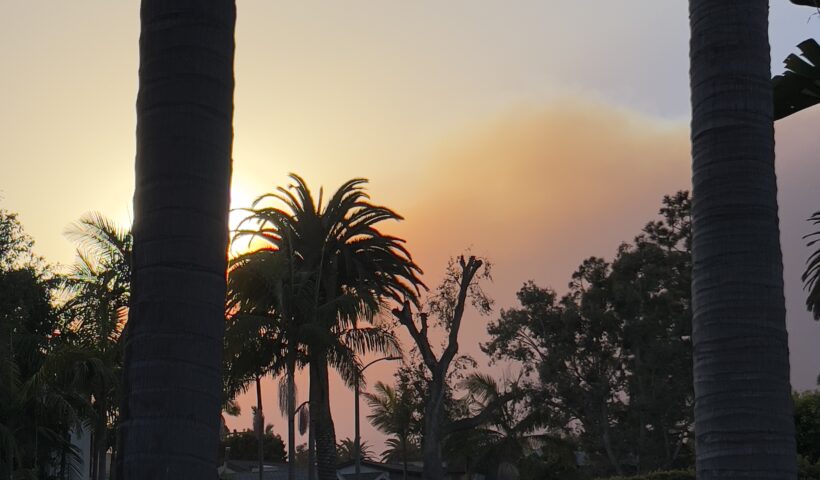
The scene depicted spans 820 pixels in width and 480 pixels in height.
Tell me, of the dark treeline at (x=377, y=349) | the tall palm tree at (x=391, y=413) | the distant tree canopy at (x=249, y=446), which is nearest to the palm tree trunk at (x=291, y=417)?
the dark treeline at (x=377, y=349)

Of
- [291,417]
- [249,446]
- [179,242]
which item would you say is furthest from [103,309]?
[249,446]

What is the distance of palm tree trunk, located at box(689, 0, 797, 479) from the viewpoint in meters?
6.15

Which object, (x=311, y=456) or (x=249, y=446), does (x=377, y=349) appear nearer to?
(x=311, y=456)

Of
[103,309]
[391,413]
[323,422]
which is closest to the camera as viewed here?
[103,309]

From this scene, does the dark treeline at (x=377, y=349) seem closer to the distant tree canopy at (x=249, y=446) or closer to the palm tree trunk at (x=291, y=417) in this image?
the palm tree trunk at (x=291, y=417)

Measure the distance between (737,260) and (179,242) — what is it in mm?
3309

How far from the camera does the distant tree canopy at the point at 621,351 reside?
59062 mm

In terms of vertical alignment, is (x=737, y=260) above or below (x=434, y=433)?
below

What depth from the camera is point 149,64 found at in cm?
598

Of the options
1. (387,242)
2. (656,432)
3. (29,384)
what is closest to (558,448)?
(656,432)

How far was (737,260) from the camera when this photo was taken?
634cm

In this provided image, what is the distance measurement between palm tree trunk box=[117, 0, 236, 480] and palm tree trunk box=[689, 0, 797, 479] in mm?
2940

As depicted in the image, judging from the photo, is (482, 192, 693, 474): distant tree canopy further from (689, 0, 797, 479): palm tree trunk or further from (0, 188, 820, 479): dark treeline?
(689, 0, 797, 479): palm tree trunk

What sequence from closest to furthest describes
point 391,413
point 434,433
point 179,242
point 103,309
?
point 179,242, point 103,309, point 434,433, point 391,413
